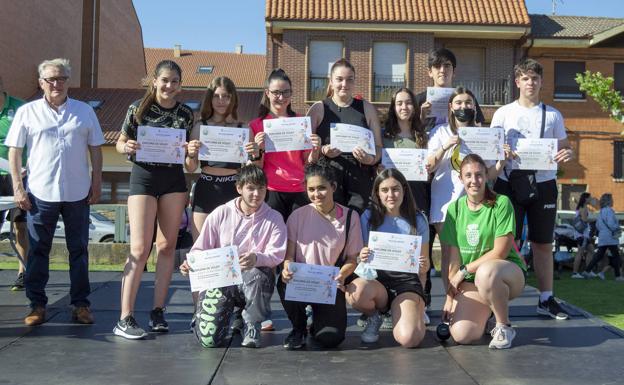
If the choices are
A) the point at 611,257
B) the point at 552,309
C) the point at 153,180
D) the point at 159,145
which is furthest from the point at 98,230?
the point at 552,309

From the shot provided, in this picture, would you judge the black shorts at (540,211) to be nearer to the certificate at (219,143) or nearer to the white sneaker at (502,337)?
the white sneaker at (502,337)

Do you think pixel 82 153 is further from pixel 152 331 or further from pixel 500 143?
pixel 500 143

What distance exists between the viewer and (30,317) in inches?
230

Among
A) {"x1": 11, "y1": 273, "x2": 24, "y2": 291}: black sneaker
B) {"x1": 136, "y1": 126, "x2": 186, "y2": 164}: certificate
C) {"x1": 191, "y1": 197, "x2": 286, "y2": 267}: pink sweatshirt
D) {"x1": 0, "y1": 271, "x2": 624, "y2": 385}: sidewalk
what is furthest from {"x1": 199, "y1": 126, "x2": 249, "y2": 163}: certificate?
{"x1": 11, "y1": 273, "x2": 24, "y2": 291}: black sneaker

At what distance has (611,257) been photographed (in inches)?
511

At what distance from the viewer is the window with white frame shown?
24.4 metres

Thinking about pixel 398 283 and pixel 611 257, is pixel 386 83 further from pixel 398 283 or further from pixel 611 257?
pixel 398 283

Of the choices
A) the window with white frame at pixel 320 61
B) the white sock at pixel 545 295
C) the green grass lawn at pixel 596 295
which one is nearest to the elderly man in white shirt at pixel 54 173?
the white sock at pixel 545 295

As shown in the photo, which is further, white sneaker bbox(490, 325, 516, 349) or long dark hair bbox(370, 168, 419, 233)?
long dark hair bbox(370, 168, 419, 233)

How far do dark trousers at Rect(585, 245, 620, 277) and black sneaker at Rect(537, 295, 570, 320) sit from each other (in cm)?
713

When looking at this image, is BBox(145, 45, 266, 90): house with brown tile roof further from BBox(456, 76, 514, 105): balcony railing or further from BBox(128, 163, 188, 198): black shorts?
BBox(128, 163, 188, 198): black shorts

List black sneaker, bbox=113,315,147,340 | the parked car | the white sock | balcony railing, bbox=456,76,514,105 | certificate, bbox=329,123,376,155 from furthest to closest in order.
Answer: balcony railing, bbox=456,76,514,105
the parked car
the white sock
certificate, bbox=329,123,376,155
black sneaker, bbox=113,315,147,340

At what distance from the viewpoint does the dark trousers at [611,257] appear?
42.2 ft

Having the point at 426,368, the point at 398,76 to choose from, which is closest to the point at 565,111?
the point at 398,76
